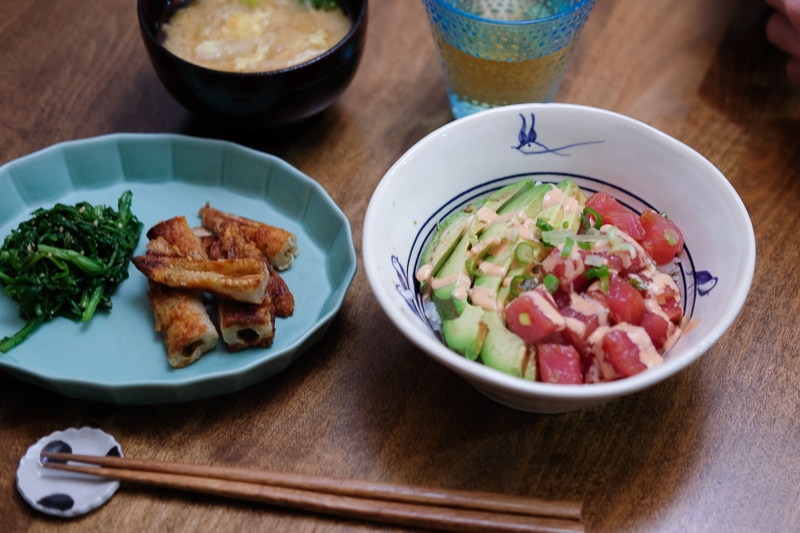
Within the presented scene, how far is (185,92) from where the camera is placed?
1.91 m

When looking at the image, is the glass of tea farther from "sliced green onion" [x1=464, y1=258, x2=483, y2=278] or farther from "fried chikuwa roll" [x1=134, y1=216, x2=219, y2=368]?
"fried chikuwa roll" [x1=134, y1=216, x2=219, y2=368]

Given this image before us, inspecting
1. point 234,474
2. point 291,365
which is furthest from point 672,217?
point 234,474

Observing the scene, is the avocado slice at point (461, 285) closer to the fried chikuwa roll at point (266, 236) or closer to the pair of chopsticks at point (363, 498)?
the pair of chopsticks at point (363, 498)

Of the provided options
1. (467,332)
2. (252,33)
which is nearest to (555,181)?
(467,332)

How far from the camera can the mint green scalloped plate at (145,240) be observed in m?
1.48

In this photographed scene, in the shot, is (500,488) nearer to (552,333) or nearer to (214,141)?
(552,333)

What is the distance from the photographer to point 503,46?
1.87 metres

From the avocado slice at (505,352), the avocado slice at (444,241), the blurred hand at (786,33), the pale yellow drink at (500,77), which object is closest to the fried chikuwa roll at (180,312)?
the avocado slice at (444,241)

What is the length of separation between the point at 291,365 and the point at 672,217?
2.91 ft

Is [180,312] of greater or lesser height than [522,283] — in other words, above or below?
below

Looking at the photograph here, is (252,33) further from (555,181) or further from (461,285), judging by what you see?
(461,285)

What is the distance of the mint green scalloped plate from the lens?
148cm

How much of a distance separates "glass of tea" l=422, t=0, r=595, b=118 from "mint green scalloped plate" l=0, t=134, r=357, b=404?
537mm

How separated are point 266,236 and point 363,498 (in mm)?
688
